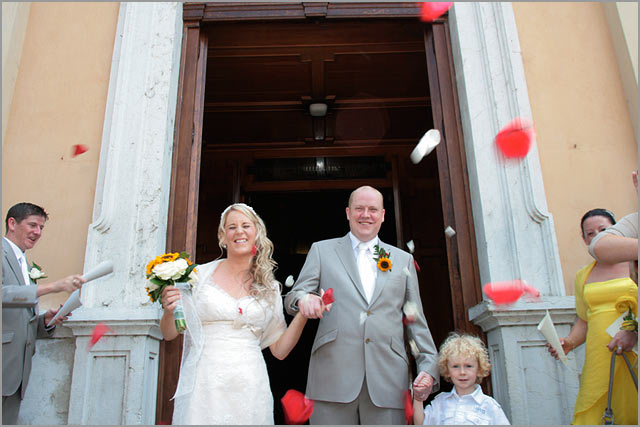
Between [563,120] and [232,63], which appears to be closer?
[563,120]

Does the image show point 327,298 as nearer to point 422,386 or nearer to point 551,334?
point 422,386

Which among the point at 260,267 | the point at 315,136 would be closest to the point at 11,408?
the point at 260,267

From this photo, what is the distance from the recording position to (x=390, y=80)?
6.92m

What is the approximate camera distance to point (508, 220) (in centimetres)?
381

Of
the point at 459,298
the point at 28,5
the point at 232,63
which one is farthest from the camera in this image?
the point at 232,63

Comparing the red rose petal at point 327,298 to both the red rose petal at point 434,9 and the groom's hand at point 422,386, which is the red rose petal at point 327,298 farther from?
the red rose petal at point 434,9

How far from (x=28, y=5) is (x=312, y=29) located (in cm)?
253

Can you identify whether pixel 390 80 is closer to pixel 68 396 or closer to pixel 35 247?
pixel 35 247

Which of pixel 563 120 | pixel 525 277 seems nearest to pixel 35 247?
pixel 525 277

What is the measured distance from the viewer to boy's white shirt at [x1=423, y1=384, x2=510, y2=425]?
2.90 m

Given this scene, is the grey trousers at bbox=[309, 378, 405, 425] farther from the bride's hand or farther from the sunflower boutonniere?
the bride's hand

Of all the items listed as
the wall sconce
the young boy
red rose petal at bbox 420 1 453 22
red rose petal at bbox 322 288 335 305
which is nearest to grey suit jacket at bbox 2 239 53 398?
red rose petal at bbox 322 288 335 305

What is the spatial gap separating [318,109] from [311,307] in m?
4.95

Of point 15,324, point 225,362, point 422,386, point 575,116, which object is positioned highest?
point 575,116
